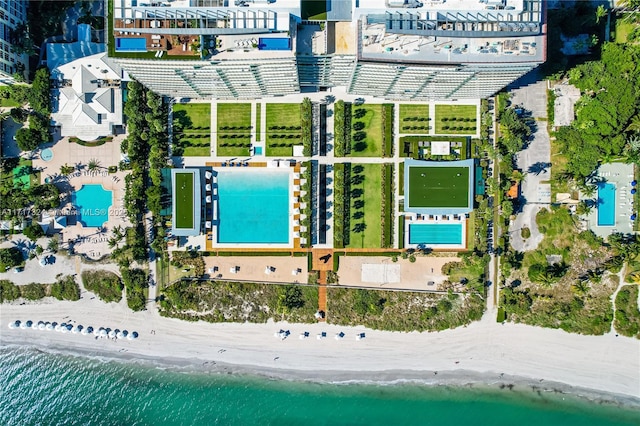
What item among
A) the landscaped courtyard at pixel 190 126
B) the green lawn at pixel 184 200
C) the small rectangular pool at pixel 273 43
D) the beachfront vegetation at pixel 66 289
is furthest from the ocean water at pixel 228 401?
the small rectangular pool at pixel 273 43

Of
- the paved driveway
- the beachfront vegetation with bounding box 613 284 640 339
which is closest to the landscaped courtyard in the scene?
the paved driveway

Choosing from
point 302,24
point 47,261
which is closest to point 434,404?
point 302,24

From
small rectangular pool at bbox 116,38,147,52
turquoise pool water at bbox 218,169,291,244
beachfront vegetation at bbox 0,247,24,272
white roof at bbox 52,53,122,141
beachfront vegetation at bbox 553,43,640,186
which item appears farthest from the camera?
turquoise pool water at bbox 218,169,291,244

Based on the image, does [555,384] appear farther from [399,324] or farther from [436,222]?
[436,222]

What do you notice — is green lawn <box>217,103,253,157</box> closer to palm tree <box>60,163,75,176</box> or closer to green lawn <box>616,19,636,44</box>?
palm tree <box>60,163,75,176</box>

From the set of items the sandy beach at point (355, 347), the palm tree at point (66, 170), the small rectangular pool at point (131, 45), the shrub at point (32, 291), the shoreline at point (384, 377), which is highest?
the small rectangular pool at point (131, 45)

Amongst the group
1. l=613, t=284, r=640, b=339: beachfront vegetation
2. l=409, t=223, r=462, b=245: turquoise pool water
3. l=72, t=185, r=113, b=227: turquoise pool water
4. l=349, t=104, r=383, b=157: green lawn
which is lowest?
l=613, t=284, r=640, b=339: beachfront vegetation

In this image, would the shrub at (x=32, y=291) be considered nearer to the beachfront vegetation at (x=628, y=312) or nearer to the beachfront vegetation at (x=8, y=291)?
the beachfront vegetation at (x=8, y=291)
